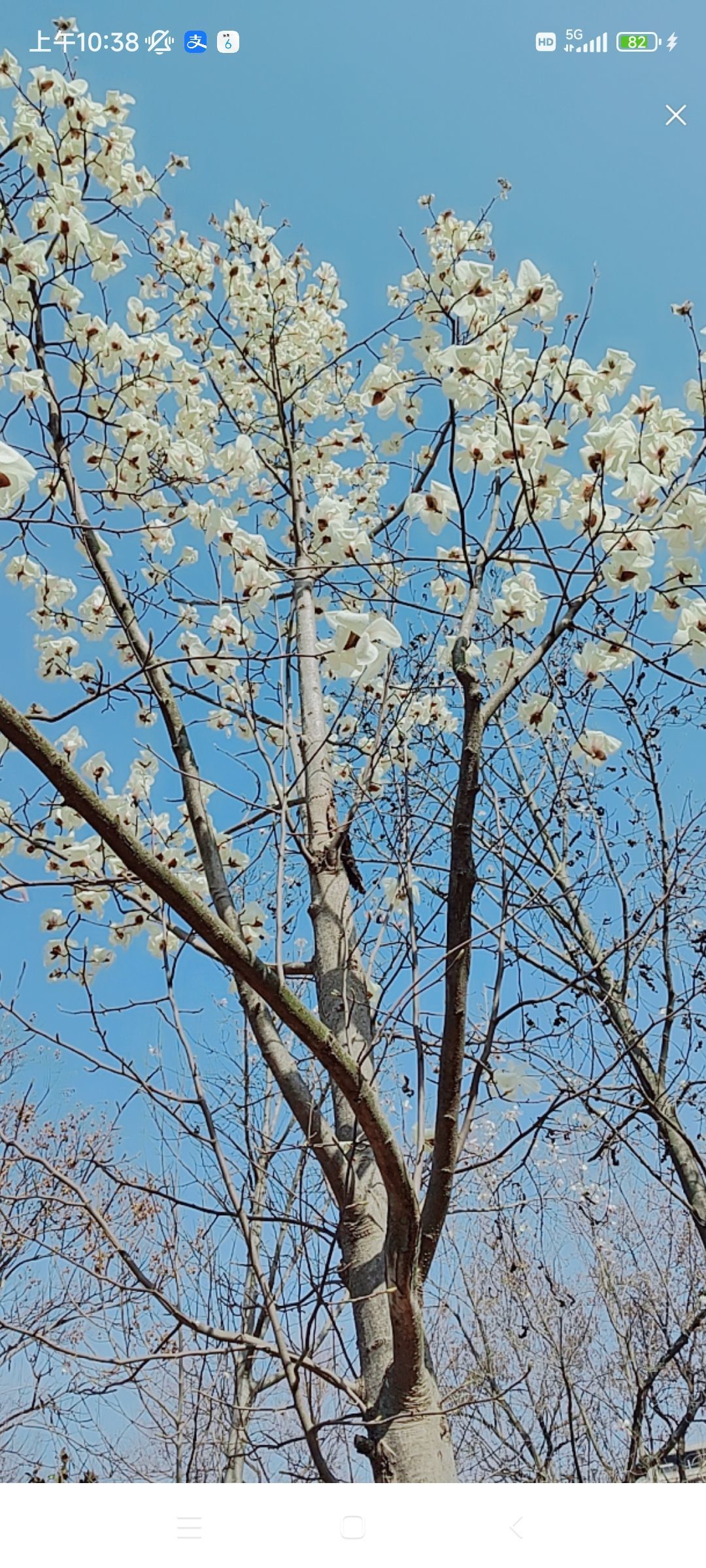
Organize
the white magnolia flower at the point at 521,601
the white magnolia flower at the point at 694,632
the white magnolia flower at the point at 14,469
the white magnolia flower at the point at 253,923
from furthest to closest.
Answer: the white magnolia flower at the point at 253,923 < the white magnolia flower at the point at 521,601 < the white magnolia flower at the point at 694,632 < the white magnolia flower at the point at 14,469

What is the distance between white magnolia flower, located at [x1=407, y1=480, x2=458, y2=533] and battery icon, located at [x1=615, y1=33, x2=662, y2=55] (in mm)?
483

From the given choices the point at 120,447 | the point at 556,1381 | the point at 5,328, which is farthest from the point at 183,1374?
the point at 5,328

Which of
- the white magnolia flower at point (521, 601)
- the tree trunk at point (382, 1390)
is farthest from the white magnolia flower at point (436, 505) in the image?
the tree trunk at point (382, 1390)

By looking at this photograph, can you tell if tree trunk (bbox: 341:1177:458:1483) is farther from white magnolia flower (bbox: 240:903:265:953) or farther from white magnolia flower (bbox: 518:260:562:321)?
white magnolia flower (bbox: 518:260:562:321)

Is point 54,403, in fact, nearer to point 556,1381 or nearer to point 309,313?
point 309,313

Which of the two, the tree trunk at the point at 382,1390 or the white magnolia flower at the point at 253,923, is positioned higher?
the white magnolia flower at the point at 253,923

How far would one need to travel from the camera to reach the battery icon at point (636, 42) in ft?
3.47

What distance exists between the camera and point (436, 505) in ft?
3.90

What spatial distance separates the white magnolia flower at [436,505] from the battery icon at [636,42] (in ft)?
1.59

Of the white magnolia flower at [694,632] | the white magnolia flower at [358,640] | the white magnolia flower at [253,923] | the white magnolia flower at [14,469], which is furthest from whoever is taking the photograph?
the white magnolia flower at [253,923]

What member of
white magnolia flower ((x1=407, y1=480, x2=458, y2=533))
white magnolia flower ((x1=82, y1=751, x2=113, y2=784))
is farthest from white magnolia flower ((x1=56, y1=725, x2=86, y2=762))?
white magnolia flower ((x1=407, y1=480, x2=458, y2=533))

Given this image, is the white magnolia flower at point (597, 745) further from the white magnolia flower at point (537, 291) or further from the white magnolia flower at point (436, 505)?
the white magnolia flower at point (537, 291)

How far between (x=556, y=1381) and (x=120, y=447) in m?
3.35

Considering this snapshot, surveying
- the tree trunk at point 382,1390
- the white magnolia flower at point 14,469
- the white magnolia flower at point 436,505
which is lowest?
the tree trunk at point 382,1390
